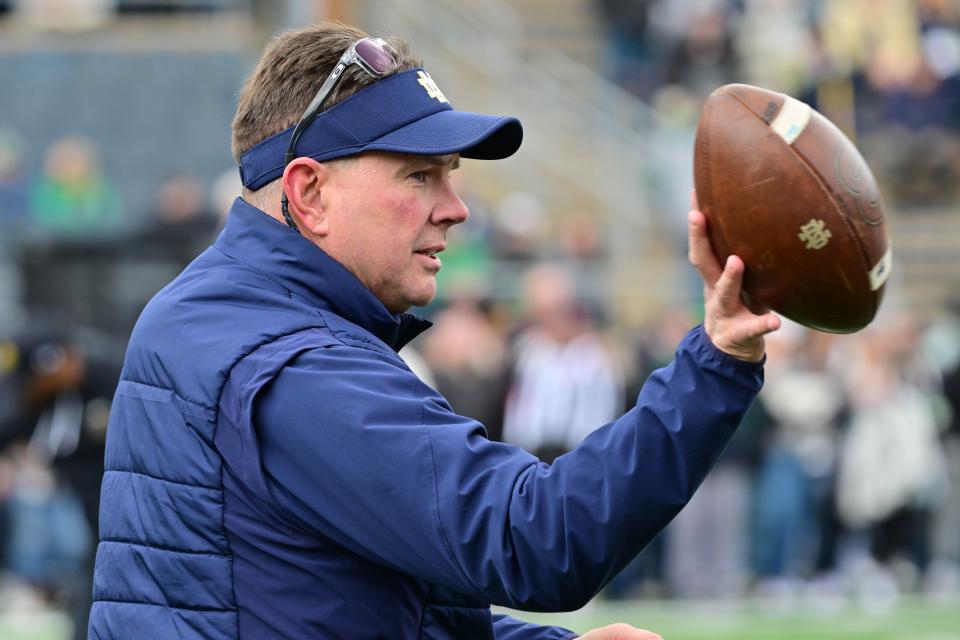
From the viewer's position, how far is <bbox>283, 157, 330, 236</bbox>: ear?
2.93 metres

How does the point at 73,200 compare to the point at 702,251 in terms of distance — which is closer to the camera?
the point at 702,251

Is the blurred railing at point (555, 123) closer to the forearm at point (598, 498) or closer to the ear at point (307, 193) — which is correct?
the ear at point (307, 193)

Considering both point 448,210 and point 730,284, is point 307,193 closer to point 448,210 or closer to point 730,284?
point 448,210

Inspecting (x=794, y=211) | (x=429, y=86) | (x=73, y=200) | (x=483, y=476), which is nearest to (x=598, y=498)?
(x=483, y=476)

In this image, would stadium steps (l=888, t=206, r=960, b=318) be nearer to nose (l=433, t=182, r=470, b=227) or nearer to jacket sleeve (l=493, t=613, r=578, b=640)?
jacket sleeve (l=493, t=613, r=578, b=640)

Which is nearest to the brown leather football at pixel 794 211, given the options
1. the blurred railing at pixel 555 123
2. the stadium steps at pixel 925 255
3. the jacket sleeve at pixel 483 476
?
the jacket sleeve at pixel 483 476

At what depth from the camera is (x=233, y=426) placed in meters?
2.73

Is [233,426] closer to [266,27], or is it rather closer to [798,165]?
[798,165]

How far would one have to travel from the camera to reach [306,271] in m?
2.91

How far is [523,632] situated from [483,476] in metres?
0.77

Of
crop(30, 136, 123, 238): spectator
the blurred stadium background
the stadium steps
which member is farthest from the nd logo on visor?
the stadium steps

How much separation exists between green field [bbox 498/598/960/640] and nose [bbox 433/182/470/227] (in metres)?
7.33

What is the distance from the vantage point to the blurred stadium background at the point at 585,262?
1182 cm

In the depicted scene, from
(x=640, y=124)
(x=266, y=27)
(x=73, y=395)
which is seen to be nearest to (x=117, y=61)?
(x=266, y=27)
